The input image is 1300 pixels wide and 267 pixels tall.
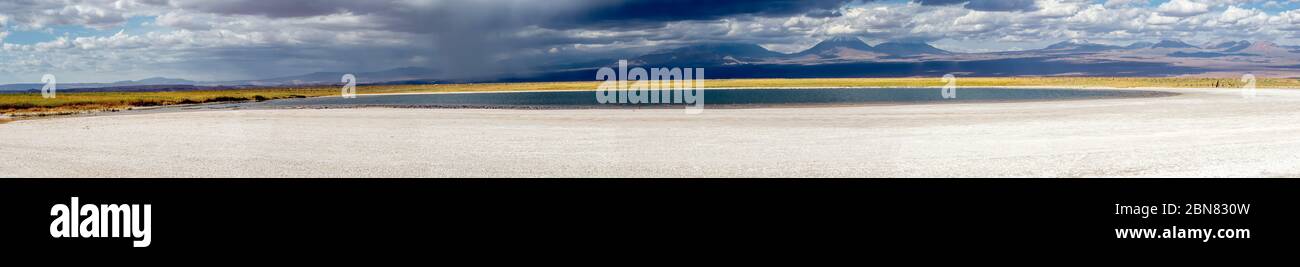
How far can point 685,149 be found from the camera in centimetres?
1873

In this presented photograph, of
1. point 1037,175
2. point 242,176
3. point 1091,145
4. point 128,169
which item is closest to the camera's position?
point 1037,175

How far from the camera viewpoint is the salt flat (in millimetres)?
14367

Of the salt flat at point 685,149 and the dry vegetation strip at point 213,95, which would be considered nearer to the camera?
the salt flat at point 685,149

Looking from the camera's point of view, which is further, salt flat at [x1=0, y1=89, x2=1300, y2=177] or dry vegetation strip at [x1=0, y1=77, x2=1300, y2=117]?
dry vegetation strip at [x1=0, y1=77, x2=1300, y2=117]

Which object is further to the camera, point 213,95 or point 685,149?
point 213,95

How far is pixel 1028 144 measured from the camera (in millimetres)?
18984

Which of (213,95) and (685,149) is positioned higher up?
(213,95)

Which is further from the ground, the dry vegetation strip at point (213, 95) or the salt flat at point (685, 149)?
the dry vegetation strip at point (213, 95)

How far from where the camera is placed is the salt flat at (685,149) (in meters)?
14.4

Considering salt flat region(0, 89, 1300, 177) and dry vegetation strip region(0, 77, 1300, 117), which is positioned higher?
dry vegetation strip region(0, 77, 1300, 117)
